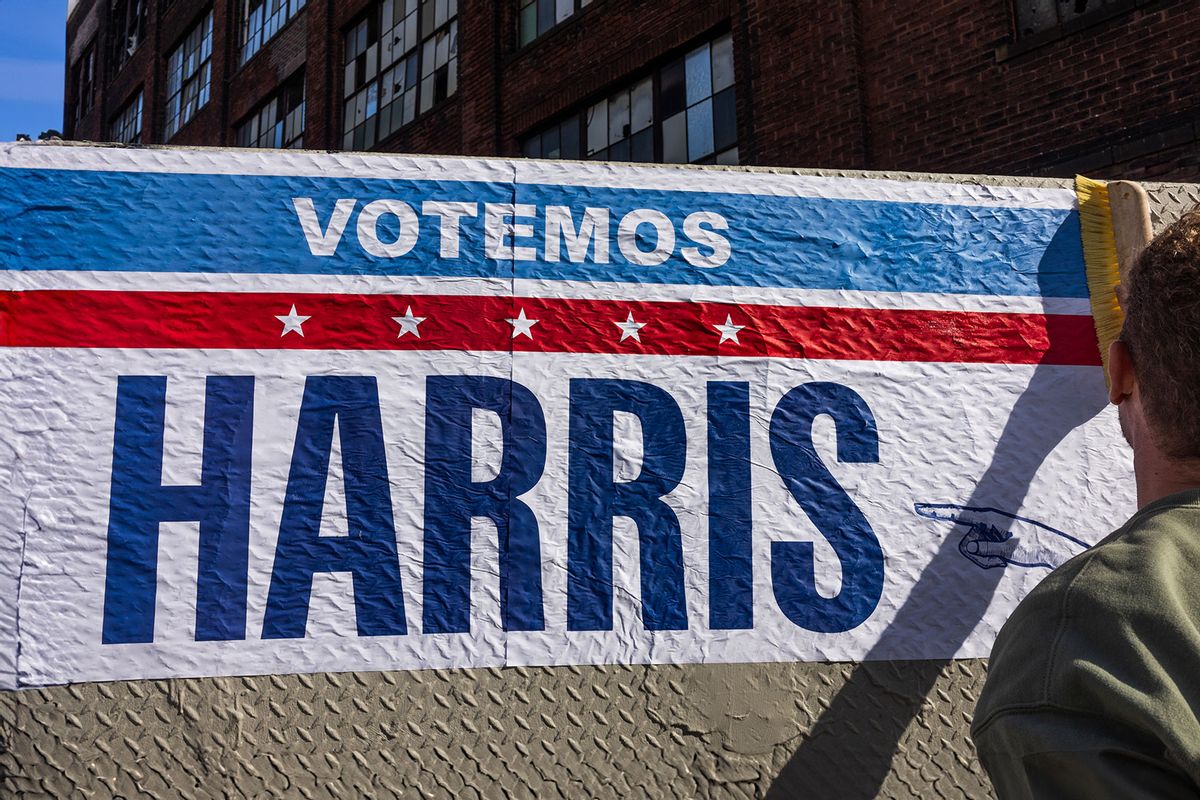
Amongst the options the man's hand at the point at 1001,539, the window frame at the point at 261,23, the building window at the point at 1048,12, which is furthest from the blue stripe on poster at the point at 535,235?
the window frame at the point at 261,23

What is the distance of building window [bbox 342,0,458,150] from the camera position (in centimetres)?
1391

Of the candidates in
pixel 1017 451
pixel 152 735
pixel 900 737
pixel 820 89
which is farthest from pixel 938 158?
pixel 152 735

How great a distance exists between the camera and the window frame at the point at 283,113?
1691 cm

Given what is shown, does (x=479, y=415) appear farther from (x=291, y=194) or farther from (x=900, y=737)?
(x=900, y=737)

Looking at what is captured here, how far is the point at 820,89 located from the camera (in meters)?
8.73

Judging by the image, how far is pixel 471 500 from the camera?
2.33m

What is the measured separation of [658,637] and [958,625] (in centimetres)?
76

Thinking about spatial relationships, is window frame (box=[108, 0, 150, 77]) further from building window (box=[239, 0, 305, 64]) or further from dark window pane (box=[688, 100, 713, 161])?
dark window pane (box=[688, 100, 713, 161])

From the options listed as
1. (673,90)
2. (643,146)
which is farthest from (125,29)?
(673,90)

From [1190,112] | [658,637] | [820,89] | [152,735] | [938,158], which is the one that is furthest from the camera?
[820,89]

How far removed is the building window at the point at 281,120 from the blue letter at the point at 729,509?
15631 mm

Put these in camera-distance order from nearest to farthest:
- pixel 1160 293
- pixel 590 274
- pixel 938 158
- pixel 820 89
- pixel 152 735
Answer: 1. pixel 1160 293
2. pixel 152 735
3. pixel 590 274
4. pixel 938 158
5. pixel 820 89

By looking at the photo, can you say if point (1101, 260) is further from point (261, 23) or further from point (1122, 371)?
point (261, 23)

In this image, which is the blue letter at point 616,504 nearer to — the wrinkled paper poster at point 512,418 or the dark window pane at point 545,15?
the wrinkled paper poster at point 512,418
